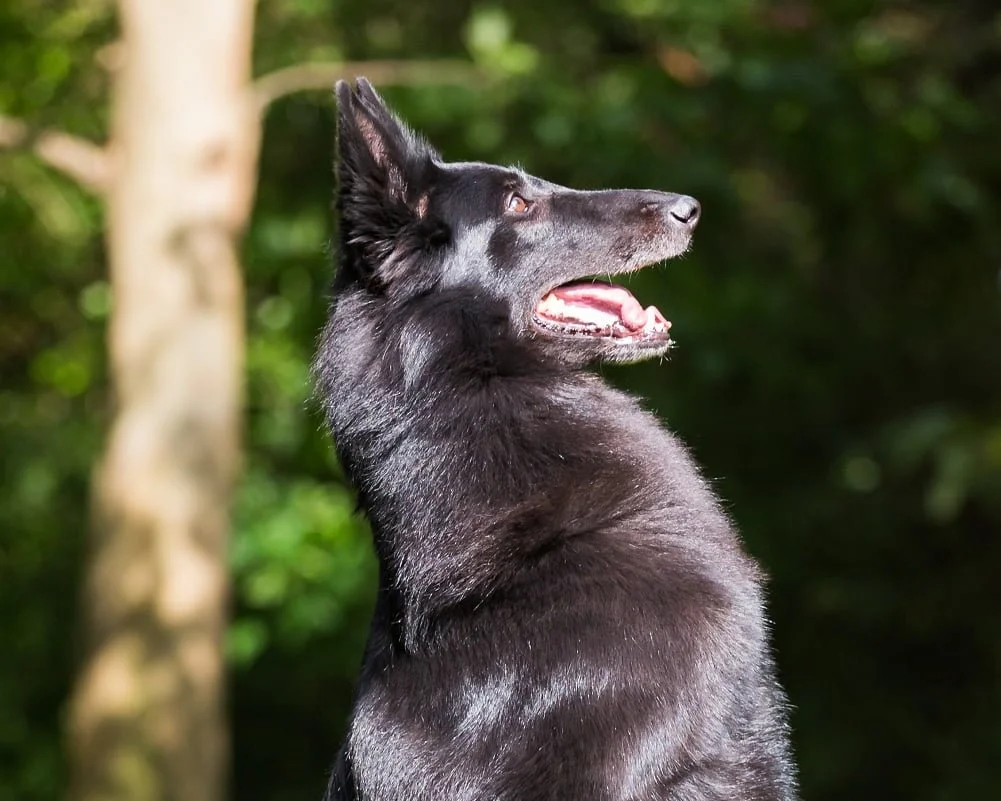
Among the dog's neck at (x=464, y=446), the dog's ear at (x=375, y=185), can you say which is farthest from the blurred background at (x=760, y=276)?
the dog's ear at (x=375, y=185)

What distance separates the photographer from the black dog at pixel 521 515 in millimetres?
2754

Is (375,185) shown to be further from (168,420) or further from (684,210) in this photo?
(168,420)

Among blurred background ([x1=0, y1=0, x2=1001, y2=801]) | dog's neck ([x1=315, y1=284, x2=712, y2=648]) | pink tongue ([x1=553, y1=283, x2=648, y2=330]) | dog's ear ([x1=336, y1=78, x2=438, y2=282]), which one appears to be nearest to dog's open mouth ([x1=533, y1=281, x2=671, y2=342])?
pink tongue ([x1=553, y1=283, x2=648, y2=330])

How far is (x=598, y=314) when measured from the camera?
3527 millimetres

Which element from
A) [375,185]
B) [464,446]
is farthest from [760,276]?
[464,446]

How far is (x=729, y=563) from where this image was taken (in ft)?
9.89

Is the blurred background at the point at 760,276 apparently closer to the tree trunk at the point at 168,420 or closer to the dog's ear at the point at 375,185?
the tree trunk at the point at 168,420

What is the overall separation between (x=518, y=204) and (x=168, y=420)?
4.48m

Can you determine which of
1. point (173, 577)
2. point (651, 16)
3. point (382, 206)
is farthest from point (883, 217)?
point (382, 206)

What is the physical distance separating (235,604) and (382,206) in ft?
25.7

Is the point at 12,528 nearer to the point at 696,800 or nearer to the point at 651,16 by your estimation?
the point at 651,16

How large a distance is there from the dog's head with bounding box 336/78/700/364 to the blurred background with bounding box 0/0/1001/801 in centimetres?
392

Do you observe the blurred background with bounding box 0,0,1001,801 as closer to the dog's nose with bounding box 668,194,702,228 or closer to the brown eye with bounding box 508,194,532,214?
the dog's nose with bounding box 668,194,702,228

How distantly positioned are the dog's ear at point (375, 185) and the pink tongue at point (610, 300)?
1.47 ft
